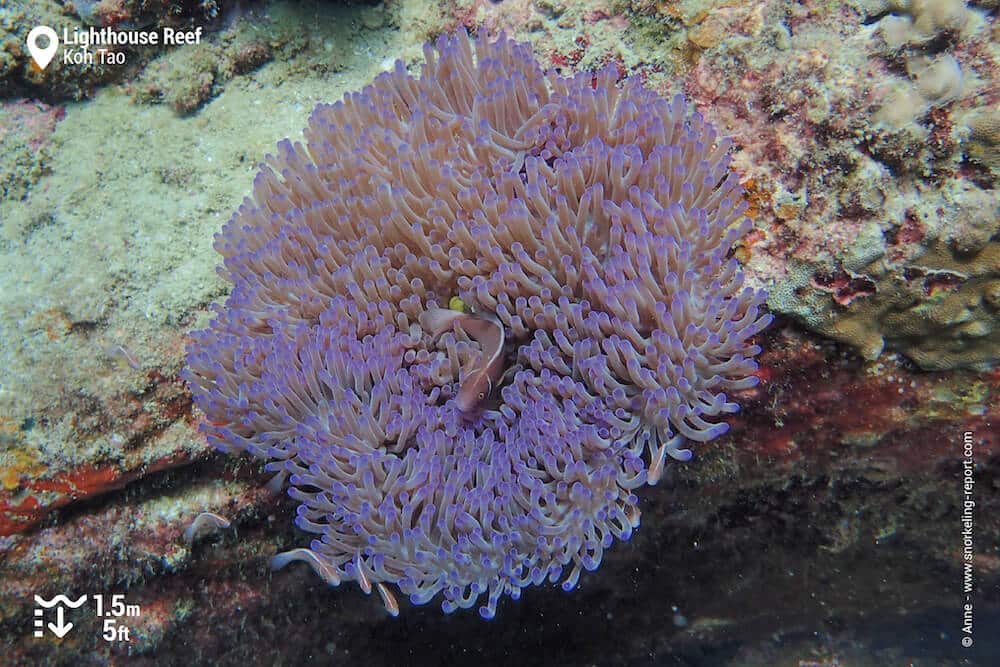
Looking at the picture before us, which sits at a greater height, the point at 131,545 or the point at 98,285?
the point at 98,285

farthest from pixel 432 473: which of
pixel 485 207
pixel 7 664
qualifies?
pixel 7 664

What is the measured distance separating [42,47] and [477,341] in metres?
4.14

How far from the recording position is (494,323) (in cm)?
239

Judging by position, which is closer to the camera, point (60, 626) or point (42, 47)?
point (60, 626)

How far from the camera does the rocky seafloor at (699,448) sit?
7.89 feet

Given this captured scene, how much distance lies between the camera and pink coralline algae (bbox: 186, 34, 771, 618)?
225 centimetres

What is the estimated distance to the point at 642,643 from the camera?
4.62 metres

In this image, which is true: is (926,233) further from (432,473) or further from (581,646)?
(581,646)

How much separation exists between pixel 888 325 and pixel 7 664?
14.7ft

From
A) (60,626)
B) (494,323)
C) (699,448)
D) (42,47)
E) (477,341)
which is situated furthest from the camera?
(42,47)

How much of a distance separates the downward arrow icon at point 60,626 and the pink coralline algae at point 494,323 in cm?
135

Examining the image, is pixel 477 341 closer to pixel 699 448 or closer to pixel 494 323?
pixel 494 323

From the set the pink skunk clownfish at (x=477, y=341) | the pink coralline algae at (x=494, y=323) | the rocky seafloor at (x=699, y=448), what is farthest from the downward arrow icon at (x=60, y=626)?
the pink skunk clownfish at (x=477, y=341)

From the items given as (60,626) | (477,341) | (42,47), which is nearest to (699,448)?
(477,341)
